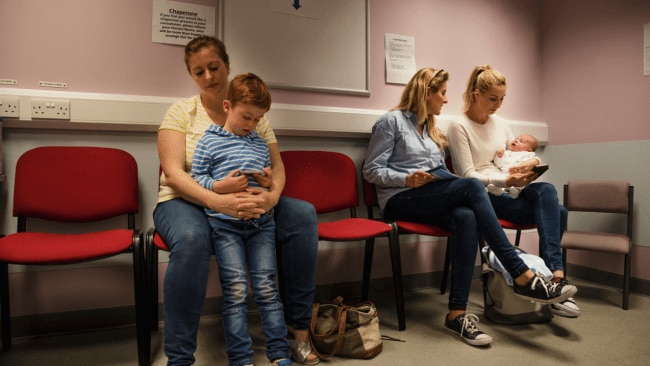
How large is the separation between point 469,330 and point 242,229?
1145 millimetres

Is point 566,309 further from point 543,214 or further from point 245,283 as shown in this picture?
point 245,283

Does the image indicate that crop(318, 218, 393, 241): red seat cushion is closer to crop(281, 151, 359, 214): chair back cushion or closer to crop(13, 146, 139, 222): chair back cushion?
crop(281, 151, 359, 214): chair back cushion

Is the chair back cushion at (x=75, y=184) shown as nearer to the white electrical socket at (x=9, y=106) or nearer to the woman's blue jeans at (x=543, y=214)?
the white electrical socket at (x=9, y=106)

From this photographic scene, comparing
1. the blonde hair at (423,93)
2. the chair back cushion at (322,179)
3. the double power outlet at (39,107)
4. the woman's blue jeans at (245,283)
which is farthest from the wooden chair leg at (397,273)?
the double power outlet at (39,107)

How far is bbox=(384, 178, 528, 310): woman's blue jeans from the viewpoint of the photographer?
6.41ft

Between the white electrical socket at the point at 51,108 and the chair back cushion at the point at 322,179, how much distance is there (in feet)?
3.61

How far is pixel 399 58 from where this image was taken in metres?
2.77

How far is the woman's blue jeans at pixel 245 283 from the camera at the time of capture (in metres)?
1.44

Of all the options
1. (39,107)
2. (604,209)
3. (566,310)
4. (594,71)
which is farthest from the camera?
(594,71)

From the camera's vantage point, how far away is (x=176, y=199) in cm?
169

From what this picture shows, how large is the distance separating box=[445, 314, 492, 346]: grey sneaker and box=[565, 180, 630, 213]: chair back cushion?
1.42 meters

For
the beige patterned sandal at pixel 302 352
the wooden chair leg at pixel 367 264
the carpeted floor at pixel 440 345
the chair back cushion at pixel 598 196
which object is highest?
the chair back cushion at pixel 598 196

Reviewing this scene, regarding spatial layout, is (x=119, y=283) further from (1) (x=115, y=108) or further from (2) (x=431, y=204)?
(2) (x=431, y=204)

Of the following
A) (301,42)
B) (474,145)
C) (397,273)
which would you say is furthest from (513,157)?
(301,42)
